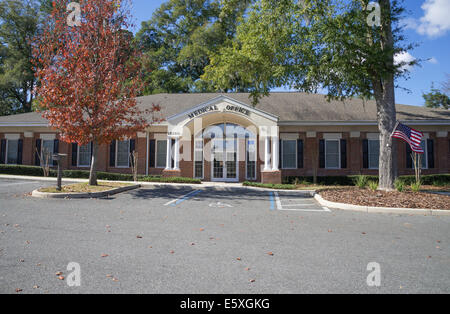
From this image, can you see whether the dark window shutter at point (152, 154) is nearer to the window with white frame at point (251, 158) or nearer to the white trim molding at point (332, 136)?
the window with white frame at point (251, 158)

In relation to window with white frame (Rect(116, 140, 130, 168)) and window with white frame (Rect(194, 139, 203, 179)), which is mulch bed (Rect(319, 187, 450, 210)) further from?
window with white frame (Rect(116, 140, 130, 168))

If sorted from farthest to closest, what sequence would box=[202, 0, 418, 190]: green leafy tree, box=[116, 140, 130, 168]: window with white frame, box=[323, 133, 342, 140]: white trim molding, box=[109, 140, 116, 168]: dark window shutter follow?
1. box=[109, 140, 116, 168]: dark window shutter
2. box=[116, 140, 130, 168]: window with white frame
3. box=[323, 133, 342, 140]: white trim molding
4. box=[202, 0, 418, 190]: green leafy tree

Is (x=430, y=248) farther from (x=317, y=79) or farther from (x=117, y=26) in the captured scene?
(x=117, y=26)

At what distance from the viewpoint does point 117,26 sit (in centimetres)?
1290

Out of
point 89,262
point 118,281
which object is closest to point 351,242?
point 118,281

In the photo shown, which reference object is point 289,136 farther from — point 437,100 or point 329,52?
point 437,100

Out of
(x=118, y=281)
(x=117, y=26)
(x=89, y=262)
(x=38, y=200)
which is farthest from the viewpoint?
(x=117, y=26)

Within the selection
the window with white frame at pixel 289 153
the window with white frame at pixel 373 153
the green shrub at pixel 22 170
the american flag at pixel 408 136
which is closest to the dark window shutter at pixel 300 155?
the window with white frame at pixel 289 153

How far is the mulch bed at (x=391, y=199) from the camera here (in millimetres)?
8742

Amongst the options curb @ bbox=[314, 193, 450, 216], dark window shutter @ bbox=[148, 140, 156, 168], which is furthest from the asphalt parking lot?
dark window shutter @ bbox=[148, 140, 156, 168]

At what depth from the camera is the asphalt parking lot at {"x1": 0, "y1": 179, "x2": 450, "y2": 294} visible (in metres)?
3.40

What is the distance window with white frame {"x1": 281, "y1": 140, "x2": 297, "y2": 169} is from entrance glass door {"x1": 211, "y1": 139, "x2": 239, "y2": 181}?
310cm
